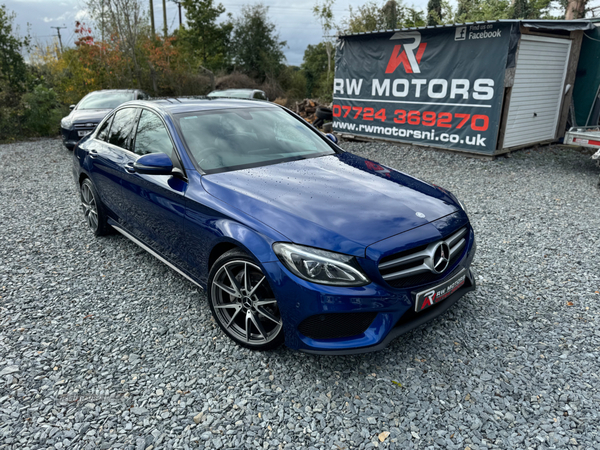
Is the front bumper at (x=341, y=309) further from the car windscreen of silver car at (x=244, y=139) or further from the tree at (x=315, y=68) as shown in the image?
the tree at (x=315, y=68)

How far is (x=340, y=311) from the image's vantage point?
2.46m

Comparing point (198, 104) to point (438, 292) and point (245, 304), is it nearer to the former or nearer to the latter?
point (245, 304)

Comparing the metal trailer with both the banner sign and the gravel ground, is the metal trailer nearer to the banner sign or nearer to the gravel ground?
the banner sign

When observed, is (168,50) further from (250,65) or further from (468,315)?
(468,315)

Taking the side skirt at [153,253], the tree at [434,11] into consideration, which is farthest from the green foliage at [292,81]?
the side skirt at [153,253]

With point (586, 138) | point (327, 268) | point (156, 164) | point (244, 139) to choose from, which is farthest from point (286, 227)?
point (586, 138)

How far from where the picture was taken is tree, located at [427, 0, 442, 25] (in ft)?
79.4

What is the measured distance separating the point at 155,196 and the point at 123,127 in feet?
4.38

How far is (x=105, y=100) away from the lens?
1161 centimetres

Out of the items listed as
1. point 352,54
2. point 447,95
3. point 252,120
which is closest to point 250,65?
point 352,54

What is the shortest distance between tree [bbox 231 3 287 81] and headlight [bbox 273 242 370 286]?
104 feet

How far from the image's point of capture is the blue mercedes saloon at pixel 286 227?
99.0 inches

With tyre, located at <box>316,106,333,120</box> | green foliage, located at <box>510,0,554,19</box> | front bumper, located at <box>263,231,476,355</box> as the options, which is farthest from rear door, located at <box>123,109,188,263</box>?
green foliage, located at <box>510,0,554,19</box>

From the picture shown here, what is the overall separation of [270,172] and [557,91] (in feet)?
33.3
